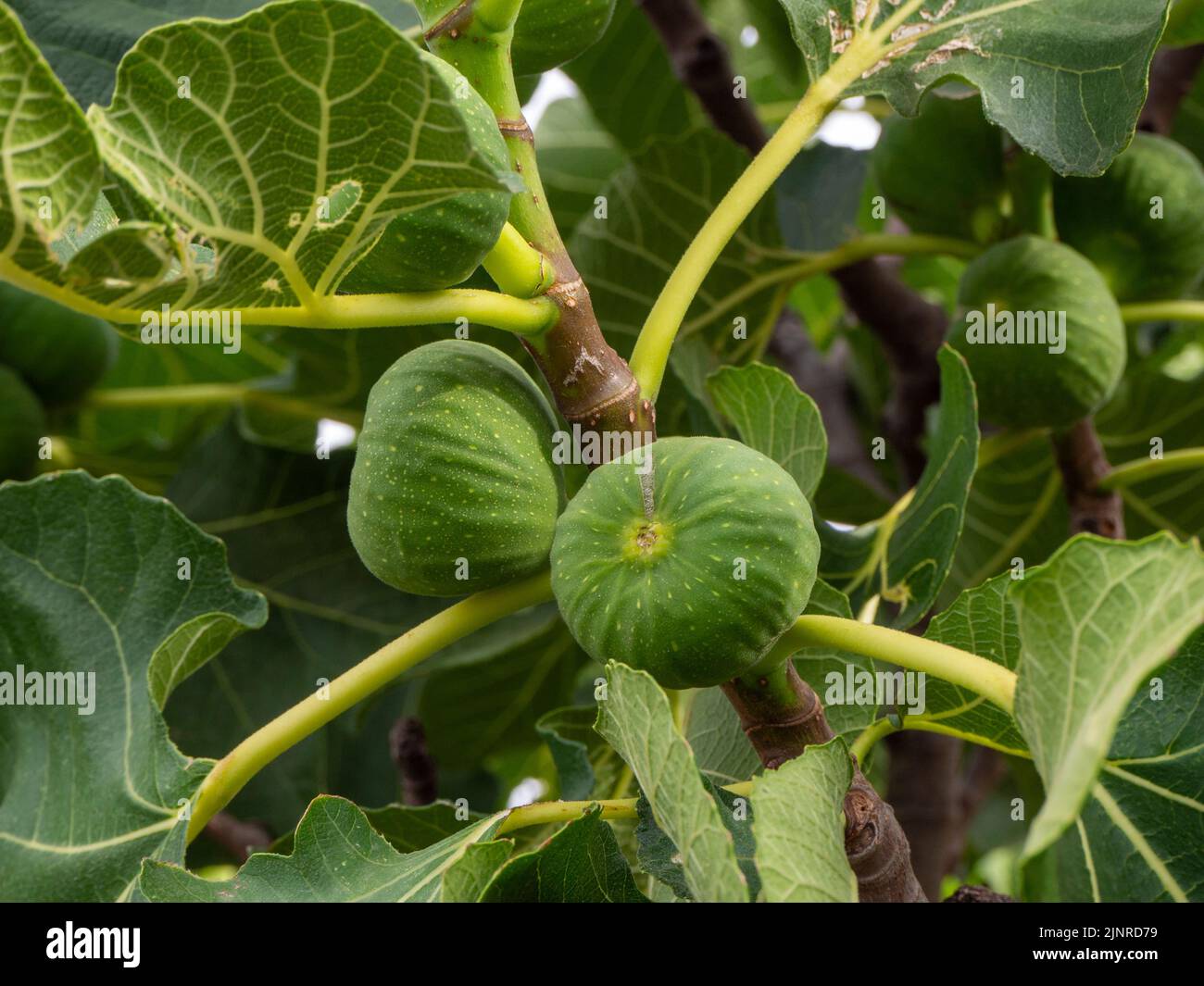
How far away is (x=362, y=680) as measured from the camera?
889 millimetres

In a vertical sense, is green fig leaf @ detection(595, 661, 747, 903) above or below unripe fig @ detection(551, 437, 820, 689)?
below

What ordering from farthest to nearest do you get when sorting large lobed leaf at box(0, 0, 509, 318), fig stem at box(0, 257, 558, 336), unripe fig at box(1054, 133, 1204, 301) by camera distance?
unripe fig at box(1054, 133, 1204, 301) < fig stem at box(0, 257, 558, 336) < large lobed leaf at box(0, 0, 509, 318)

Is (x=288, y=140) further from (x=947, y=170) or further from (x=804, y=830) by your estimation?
(x=947, y=170)

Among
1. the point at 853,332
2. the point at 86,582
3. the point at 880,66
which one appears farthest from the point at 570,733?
the point at 853,332

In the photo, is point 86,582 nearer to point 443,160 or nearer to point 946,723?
point 443,160

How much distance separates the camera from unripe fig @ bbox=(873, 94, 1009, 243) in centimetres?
144

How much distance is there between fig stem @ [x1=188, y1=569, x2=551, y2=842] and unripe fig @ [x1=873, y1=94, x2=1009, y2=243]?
0.83m

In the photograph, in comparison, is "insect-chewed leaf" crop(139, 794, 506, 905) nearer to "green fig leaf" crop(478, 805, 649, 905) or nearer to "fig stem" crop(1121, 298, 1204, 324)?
Answer: "green fig leaf" crop(478, 805, 649, 905)

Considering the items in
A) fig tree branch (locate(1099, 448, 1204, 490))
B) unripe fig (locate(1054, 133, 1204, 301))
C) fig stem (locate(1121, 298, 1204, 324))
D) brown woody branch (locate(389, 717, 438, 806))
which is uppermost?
unripe fig (locate(1054, 133, 1204, 301))

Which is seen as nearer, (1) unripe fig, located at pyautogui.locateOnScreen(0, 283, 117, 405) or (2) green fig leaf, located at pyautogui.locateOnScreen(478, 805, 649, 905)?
(2) green fig leaf, located at pyautogui.locateOnScreen(478, 805, 649, 905)

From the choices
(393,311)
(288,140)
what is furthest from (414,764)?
(288,140)

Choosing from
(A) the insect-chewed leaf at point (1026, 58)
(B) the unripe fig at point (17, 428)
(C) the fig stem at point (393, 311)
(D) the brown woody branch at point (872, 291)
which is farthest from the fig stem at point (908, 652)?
(B) the unripe fig at point (17, 428)

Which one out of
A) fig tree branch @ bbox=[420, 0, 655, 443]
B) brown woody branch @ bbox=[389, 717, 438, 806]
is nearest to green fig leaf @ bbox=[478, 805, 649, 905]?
fig tree branch @ bbox=[420, 0, 655, 443]
